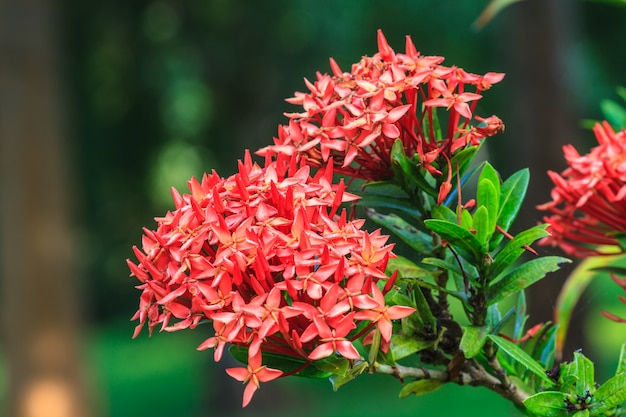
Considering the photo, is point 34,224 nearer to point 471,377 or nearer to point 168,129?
point 168,129

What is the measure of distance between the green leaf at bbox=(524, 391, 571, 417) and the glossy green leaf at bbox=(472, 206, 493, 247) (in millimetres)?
154

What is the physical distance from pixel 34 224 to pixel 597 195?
4712 mm

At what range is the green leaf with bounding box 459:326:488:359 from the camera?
79 centimetres

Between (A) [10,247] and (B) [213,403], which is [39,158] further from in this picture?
(B) [213,403]

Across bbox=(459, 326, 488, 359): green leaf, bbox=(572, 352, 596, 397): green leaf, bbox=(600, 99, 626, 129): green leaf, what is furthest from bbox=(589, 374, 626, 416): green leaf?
bbox=(600, 99, 626, 129): green leaf

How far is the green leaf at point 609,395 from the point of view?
0.78 meters

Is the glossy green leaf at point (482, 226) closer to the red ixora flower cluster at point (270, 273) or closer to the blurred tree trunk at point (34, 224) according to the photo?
the red ixora flower cluster at point (270, 273)

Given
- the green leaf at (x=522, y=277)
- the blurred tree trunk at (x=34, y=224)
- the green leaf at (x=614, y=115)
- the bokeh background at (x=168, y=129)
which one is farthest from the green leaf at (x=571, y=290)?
the blurred tree trunk at (x=34, y=224)

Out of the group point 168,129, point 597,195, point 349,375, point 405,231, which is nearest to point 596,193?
point 597,195

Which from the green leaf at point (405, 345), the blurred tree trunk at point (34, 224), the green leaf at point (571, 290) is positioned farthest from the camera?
the blurred tree trunk at point (34, 224)

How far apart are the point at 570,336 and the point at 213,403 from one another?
6.29m

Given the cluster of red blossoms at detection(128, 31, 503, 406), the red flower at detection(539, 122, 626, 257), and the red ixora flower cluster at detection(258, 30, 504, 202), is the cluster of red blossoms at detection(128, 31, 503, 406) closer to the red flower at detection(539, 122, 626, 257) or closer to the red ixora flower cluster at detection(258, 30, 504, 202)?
the red ixora flower cluster at detection(258, 30, 504, 202)

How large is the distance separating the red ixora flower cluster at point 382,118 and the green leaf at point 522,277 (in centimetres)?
11

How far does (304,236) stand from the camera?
73 cm
